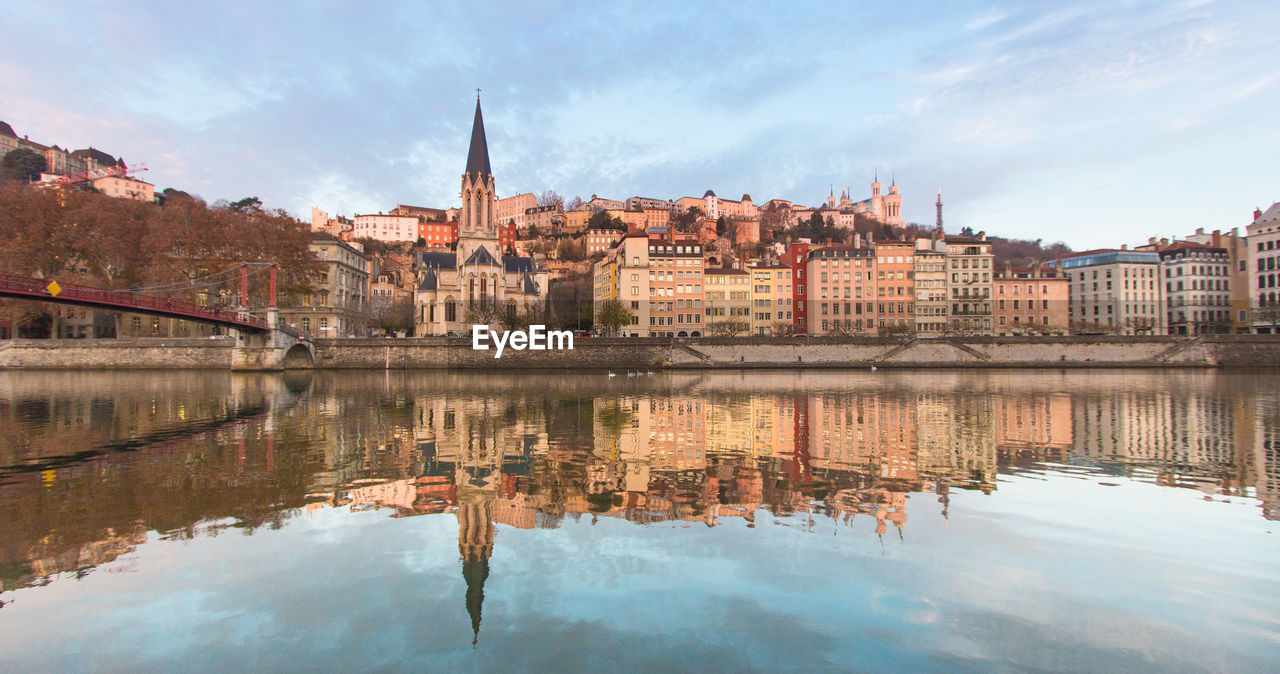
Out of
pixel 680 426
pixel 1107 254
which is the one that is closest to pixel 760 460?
pixel 680 426

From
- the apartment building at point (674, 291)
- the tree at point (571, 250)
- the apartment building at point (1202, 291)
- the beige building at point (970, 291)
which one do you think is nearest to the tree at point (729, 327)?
the apartment building at point (674, 291)

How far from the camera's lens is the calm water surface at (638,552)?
4.96 meters

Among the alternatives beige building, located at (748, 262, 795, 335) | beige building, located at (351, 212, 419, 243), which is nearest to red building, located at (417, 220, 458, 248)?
beige building, located at (351, 212, 419, 243)

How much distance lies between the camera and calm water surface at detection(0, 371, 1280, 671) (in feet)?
16.3

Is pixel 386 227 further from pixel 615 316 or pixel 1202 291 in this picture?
pixel 1202 291

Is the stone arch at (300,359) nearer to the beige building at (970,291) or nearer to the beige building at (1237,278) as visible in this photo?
the beige building at (970,291)

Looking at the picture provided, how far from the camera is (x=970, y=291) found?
7762 cm

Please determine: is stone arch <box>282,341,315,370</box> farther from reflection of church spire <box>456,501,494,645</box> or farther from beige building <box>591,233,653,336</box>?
reflection of church spire <box>456,501,494,645</box>

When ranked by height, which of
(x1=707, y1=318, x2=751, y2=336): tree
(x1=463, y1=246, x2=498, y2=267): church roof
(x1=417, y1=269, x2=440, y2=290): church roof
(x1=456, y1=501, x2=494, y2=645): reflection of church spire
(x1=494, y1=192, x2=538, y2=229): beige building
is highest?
(x1=494, y1=192, x2=538, y2=229): beige building

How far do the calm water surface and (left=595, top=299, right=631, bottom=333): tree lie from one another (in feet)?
179

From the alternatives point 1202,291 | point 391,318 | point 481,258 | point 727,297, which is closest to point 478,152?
point 481,258

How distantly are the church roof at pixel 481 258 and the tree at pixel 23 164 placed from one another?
251ft

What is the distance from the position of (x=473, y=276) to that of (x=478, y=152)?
15.9 m

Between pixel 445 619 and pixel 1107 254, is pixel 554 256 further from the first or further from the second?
pixel 445 619
